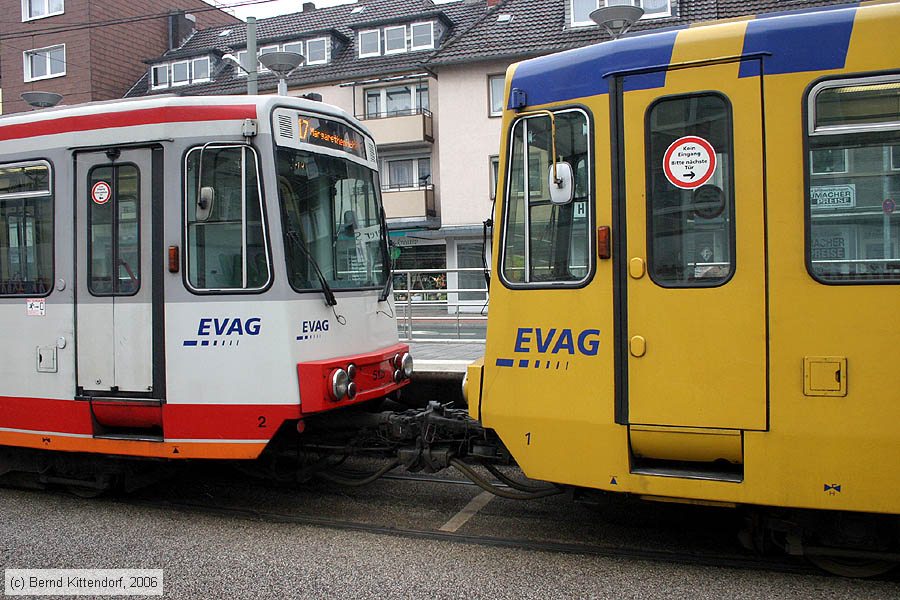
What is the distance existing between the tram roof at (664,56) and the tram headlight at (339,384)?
2.43 meters

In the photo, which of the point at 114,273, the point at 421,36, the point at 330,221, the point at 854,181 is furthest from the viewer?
the point at 421,36

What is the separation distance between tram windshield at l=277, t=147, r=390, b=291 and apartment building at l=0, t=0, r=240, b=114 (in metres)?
29.1

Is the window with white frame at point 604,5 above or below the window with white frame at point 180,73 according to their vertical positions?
below

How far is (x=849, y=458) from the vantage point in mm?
4457

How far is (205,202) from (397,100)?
26.3 m

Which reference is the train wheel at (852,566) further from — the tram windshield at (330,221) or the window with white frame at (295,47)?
the window with white frame at (295,47)

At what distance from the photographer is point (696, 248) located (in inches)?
189

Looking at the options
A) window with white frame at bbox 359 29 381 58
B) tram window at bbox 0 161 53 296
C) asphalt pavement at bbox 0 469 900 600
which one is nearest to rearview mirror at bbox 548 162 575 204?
asphalt pavement at bbox 0 469 900 600

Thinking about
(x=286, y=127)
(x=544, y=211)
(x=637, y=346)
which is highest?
(x=286, y=127)

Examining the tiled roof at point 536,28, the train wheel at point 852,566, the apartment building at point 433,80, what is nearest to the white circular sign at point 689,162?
the train wheel at point 852,566

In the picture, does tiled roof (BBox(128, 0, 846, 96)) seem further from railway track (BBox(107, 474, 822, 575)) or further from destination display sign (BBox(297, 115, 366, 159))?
railway track (BBox(107, 474, 822, 575))

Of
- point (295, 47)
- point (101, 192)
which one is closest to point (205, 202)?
point (101, 192)

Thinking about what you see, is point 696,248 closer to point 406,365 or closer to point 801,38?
point 801,38

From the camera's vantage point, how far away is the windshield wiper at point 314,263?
20.6 ft
